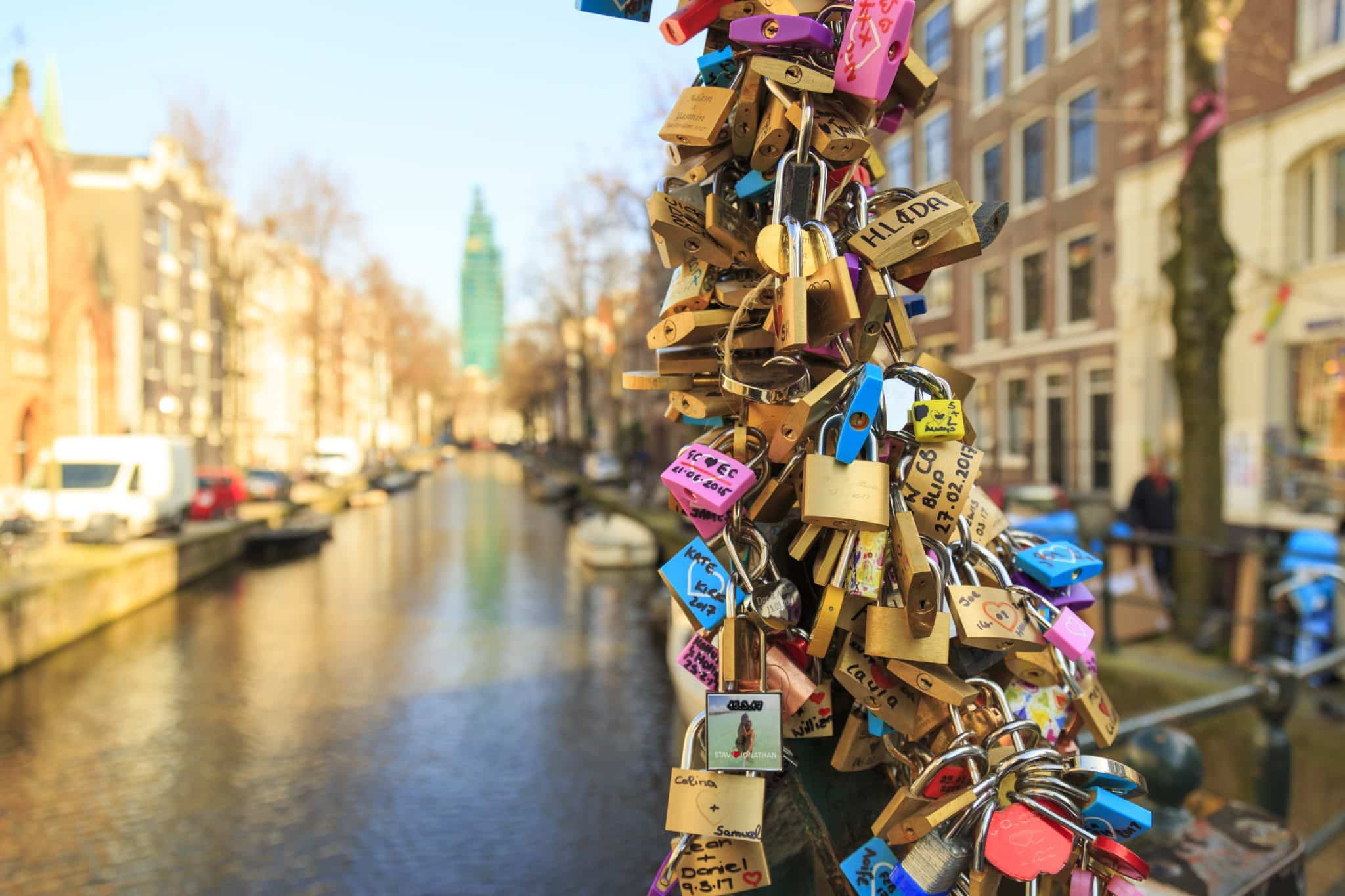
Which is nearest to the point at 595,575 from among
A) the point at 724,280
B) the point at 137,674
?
the point at 137,674

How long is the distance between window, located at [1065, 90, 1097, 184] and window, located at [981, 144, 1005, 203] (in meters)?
2.81

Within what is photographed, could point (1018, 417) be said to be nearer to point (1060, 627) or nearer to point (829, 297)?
point (1060, 627)

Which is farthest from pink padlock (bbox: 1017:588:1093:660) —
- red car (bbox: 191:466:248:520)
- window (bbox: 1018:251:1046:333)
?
red car (bbox: 191:466:248:520)

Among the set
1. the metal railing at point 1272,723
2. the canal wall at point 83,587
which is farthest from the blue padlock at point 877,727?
the canal wall at point 83,587

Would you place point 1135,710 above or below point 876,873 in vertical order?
below

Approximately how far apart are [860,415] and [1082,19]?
23324 millimetres

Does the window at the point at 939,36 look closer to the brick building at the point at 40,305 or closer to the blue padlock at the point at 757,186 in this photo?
the brick building at the point at 40,305

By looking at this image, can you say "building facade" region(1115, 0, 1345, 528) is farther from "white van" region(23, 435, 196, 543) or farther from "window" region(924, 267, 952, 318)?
"white van" region(23, 435, 196, 543)

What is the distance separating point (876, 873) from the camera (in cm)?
115

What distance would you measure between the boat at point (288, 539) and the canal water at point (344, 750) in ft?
20.7

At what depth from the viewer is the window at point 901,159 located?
1122 inches

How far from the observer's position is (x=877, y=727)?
3.85 feet

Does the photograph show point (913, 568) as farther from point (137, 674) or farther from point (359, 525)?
point (359, 525)

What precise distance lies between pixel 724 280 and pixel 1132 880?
935 millimetres
